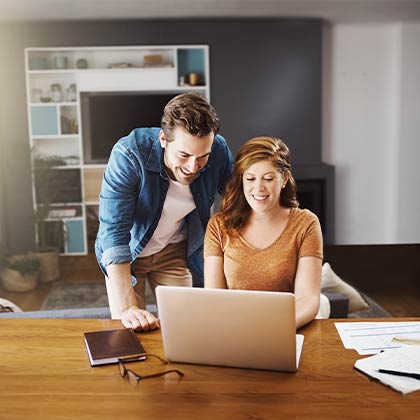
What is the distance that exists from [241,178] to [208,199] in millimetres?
241

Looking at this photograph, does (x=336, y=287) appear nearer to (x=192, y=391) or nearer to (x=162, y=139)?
(x=162, y=139)

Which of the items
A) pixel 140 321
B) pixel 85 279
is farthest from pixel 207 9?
pixel 140 321

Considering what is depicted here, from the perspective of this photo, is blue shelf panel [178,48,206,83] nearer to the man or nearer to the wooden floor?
the wooden floor

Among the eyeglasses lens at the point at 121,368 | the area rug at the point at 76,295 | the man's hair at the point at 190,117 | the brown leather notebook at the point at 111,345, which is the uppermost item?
the man's hair at the point at 190,117

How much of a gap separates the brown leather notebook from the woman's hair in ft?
1.68

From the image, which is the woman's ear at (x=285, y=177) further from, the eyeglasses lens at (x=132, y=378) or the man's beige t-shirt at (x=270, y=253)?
the eyeglasses lens at (x=132, y=378)

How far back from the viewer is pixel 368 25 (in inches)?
248

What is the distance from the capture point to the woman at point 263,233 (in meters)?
2.02

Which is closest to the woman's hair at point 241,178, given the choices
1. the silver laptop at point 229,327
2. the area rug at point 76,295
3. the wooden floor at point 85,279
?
the silver laptop at point 229,327

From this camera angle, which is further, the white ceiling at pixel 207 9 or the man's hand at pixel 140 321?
the white ceiling at pixel 207 9

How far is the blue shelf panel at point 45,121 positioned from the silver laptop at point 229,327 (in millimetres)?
4749

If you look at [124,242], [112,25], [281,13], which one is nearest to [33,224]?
[112,25]

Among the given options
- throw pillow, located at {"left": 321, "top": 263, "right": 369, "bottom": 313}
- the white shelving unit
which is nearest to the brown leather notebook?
throw pillow, located at {"left": 321, "top": 263, "right": 369, "bottom": 313}

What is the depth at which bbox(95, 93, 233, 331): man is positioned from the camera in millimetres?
1922
